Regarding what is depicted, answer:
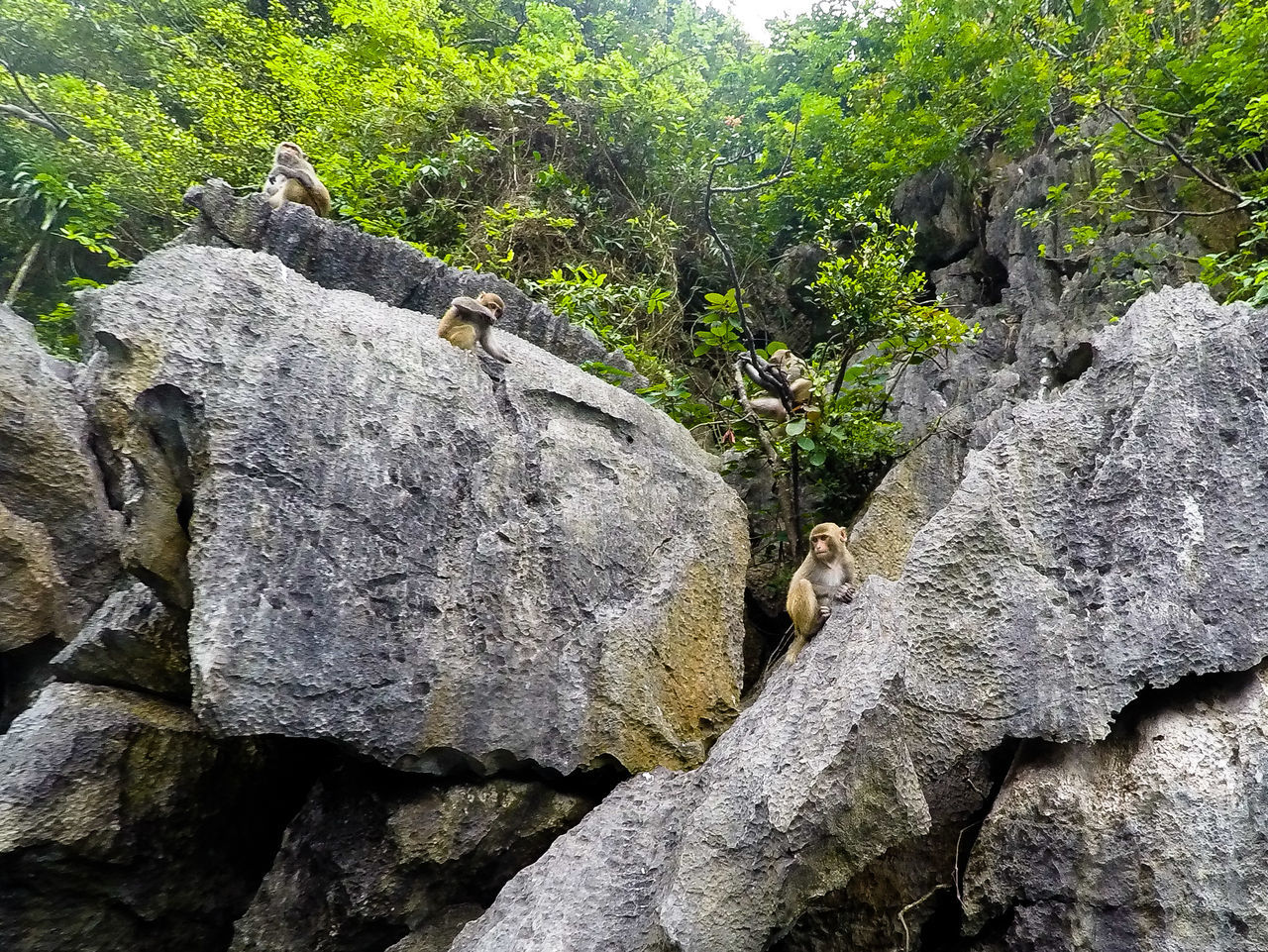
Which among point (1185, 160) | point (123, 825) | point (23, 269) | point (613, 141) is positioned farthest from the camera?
point (613, 141)

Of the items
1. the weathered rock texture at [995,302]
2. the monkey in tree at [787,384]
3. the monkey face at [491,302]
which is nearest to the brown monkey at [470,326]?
the monkey face at [491,302]

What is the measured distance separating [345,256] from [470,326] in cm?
179

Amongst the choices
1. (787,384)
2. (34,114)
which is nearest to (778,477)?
(787,384)

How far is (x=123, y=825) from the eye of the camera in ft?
13.7

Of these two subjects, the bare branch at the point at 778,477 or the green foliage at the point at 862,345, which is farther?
the bare branch at the point at 778,477

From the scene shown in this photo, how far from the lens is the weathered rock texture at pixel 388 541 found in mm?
3781

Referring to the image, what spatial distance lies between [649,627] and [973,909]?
2275 millimetres

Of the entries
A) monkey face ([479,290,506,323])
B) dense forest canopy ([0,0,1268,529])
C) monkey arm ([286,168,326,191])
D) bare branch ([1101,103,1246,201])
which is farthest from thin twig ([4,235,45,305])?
bare branch ([1101,103,1246,201])

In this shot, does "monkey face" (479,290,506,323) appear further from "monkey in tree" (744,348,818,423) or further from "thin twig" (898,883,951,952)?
"thin twig" (898,883,951,952)

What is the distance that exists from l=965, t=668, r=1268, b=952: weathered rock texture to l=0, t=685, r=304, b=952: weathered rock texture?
4015 mm


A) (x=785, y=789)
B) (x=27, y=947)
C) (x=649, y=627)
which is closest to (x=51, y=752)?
(x=27, y=947)

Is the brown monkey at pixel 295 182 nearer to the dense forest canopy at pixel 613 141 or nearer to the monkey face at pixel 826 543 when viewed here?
the dense forest canopy at pixel 613 141

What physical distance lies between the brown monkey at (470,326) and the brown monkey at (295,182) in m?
2.84

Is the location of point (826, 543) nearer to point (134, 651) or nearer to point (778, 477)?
point (778, 477)
